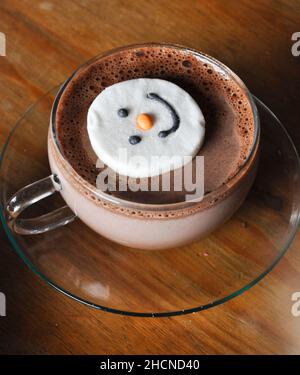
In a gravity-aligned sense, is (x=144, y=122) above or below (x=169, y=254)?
above

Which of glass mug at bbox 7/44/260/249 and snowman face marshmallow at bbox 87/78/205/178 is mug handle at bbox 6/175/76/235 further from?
snowman face marshmallow at bbox 87/78/205/178

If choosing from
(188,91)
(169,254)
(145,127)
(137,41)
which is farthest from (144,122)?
(137,41)

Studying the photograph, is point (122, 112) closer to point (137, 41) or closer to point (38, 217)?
point (38, 217)

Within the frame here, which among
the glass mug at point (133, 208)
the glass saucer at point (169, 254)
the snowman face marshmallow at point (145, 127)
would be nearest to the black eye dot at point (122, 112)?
the snowman face marshmallow at point (145, 127)
